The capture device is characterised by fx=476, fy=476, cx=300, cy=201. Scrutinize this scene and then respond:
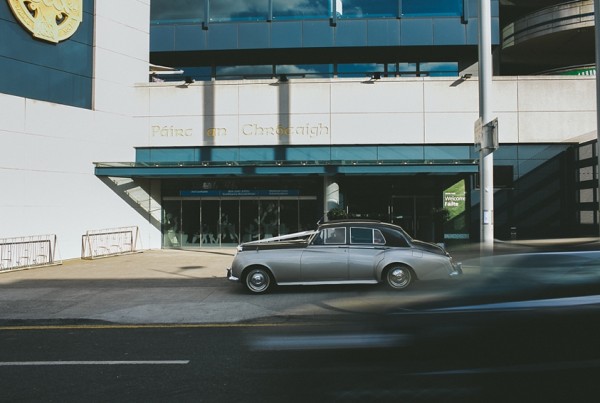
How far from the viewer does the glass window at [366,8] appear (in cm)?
2158

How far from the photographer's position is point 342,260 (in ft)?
31.2

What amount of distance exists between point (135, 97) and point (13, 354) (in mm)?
15217

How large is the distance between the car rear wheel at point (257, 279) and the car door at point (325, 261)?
0.75m

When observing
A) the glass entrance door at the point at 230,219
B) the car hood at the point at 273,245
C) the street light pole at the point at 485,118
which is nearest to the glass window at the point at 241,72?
the glass entrance door at the point at 230,219

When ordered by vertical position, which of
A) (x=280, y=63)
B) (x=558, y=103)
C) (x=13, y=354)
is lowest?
(x=13, y=354)

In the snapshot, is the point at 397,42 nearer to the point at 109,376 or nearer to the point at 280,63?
the point at 280,63

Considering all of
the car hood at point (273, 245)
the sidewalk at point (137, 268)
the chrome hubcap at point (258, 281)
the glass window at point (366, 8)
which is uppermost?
the glass window at point (366, 8)

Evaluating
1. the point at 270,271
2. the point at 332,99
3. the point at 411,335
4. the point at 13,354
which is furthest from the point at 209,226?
the point at 411,335

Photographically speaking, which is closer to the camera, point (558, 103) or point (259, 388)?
point (259, 388)

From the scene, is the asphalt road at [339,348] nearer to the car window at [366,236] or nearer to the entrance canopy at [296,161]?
the car window at [366,236]

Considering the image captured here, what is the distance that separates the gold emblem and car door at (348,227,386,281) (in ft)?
44.4

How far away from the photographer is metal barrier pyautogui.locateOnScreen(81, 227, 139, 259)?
1719 cm

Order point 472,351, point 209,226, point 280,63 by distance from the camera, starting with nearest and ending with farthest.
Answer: point 472,351 → point 209,226 → point 280,63

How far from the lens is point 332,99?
746 inches
